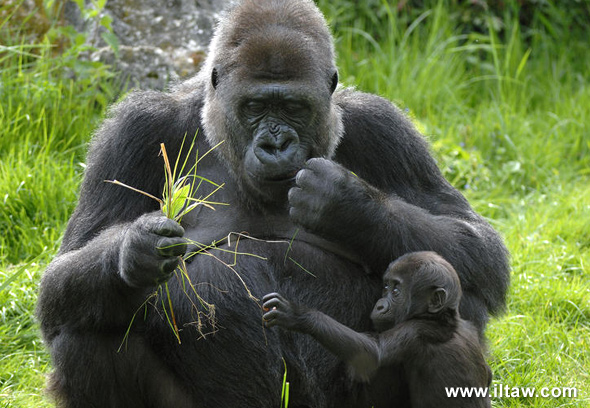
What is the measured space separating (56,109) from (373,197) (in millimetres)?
3084

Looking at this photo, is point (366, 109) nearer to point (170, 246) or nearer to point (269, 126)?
point (269, 126)

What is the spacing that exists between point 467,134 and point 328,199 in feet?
12.8

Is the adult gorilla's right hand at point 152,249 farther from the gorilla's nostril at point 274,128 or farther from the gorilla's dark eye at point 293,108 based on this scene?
the gorilla's dark eye at point 293,108

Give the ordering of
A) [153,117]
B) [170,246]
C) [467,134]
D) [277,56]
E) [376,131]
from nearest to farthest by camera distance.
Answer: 1. [170,246]
2. [277,56]
3. [153,117]
4. [376,131]
5. [467,134]

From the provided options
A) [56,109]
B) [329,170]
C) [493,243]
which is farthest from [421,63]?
[329,170]

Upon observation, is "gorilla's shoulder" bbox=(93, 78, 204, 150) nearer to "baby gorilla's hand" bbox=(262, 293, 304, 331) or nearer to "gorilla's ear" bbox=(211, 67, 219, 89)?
"gorilla's ear" bbox=(211, 67, 219, 89)

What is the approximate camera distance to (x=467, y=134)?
312 inches

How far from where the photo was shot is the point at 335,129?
15.0ft

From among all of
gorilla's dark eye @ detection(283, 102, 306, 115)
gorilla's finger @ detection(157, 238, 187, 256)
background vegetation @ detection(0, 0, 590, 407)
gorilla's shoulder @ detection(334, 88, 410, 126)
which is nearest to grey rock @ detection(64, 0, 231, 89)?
background vegetation @ detection(0, 0, 590, 407)

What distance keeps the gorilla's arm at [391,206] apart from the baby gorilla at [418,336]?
21cm

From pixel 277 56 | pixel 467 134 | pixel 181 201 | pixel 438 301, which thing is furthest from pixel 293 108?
pixel 467 134

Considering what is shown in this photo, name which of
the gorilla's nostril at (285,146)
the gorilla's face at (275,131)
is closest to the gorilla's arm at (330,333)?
the gorilla's face at (275,131)

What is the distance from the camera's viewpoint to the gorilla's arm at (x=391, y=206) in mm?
4309

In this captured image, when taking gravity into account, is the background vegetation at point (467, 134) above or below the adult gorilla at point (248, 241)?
below
